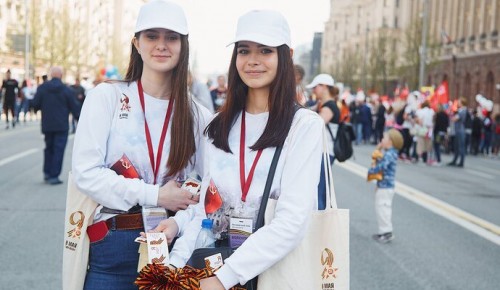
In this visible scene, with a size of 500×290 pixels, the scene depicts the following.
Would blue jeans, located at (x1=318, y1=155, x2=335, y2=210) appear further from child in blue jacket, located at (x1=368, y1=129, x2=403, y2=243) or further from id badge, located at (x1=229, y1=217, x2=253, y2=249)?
child in blue jacket, located at (x1=368, y1=129, x2=403, y2=243)

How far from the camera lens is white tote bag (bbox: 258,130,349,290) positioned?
2.88m

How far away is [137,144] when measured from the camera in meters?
3.38

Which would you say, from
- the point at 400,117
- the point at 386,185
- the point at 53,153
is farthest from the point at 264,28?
the point at 400,117

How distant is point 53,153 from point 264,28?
408 inches

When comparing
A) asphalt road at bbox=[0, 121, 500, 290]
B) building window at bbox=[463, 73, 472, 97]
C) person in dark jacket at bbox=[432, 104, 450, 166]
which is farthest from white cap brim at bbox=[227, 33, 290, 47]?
building window at bbox=[463, 73, 472, 97]

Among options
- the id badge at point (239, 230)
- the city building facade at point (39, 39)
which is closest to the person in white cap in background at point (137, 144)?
the id badge at point (239, 230)

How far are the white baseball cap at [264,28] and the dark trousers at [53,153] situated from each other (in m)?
10.2

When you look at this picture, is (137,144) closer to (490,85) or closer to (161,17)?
(161,17)

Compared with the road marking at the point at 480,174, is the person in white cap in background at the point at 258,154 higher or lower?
higher

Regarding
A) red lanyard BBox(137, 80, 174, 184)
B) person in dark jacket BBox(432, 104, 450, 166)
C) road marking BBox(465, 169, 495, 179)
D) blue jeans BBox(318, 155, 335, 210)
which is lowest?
road marking BBox(465, 169, 495, 179)

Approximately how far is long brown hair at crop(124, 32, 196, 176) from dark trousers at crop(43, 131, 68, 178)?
959cm

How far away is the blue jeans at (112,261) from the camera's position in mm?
3297

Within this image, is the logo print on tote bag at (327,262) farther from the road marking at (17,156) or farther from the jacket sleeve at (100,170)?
the road marking at (17,156)

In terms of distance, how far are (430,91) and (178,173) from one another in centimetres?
3147
